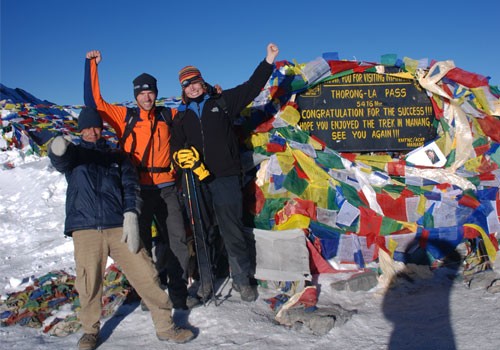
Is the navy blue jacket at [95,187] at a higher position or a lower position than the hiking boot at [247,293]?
higher

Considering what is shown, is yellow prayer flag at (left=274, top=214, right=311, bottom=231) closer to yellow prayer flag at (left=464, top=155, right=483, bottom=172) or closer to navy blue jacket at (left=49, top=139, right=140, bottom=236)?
navy blue jacket at (left=49, top=139, right=140, bottom=236)

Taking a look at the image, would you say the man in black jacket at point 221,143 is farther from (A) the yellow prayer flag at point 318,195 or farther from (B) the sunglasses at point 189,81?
(A) the yellow prayer flag at point 318,195

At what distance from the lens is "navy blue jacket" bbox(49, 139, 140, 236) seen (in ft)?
11.9

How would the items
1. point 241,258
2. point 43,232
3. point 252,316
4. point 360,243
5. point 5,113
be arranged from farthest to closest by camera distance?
point 5,113 < point 43,232 < point 360,243 < point 241,258 < point 252,316

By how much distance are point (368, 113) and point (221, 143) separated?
2.45 meters

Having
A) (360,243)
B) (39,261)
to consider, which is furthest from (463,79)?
(39,261)

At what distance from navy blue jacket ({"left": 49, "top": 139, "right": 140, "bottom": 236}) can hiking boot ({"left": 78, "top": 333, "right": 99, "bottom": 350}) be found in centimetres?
91

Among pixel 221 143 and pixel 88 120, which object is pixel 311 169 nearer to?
pixel 221 143

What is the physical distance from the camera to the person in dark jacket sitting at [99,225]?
11.9 ft

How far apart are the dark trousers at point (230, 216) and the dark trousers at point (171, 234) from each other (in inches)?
Result: 9.8

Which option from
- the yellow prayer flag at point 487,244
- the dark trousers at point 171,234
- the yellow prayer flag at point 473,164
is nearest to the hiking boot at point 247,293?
the dark trousers at point 171,234

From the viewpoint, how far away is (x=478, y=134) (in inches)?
231

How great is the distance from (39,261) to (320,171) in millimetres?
4281

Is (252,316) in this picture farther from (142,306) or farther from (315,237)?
(315,237)
